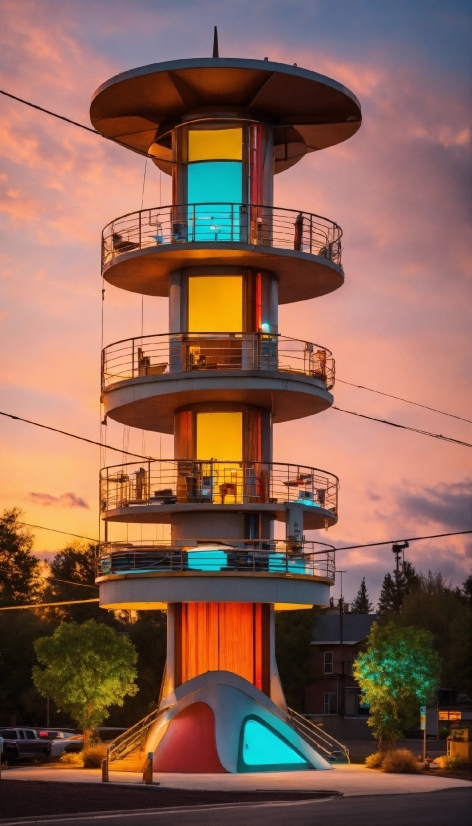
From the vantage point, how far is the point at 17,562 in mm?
111750

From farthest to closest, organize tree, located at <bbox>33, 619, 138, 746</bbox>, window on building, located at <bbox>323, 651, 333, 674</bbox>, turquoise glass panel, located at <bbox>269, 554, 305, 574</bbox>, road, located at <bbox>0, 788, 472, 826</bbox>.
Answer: window on building, located at <bbox>323, 651, 333, 674</bbox> → tree, located at <bbox>33, 619, 138, 746</bbox> → turquoise glass panel, located at <bbox>269, 554, 305, 574</bbox> → road, located at <bbox>0, 788, 472, 826</bbox>

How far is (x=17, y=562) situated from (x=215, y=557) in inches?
2521

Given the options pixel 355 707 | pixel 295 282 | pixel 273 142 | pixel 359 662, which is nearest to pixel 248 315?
pixel 295 282

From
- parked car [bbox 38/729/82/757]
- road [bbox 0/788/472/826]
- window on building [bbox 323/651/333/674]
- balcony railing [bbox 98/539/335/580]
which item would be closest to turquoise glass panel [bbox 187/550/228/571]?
balcony railing [bbox 98/539/335/580]

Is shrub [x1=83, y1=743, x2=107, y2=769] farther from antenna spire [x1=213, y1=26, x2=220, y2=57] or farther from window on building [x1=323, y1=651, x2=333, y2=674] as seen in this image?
window on building [x1=323, y1=651, x2=333, y2=674]

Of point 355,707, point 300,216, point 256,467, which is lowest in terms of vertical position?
point 355,707

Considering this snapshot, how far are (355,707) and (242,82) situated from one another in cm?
6584

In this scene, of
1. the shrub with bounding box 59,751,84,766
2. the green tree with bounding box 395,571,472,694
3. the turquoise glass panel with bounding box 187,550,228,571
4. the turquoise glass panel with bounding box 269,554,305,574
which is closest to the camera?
the turquoise glass panel with bounding box 269,554,305,574

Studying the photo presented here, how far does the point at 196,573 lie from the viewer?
4828 cm

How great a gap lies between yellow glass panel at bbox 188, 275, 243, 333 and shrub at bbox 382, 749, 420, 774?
16.1m

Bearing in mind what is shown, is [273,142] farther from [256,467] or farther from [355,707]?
[355,707]

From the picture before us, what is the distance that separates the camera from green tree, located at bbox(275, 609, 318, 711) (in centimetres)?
10075

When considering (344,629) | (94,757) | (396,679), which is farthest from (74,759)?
(344,629)

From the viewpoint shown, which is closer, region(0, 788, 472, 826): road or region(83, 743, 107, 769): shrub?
region(0, 788, 472, 826): road
